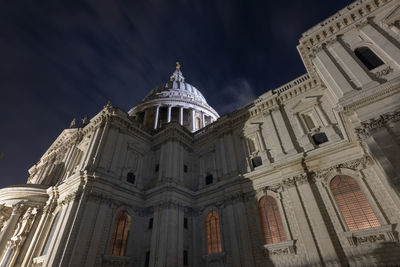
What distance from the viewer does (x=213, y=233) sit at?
62.7 feet

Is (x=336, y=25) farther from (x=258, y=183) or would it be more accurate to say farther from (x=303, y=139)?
(x=258, y=183)

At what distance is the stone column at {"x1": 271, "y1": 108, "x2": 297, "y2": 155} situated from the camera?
60.1ft

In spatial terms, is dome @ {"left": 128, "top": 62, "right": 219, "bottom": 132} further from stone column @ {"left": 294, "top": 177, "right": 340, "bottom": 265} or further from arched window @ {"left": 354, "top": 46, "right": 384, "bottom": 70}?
arched window @ {"left": 354, "top": 46, "right": 384, "bottom": 70}

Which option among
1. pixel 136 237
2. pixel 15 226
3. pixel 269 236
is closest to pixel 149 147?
pixel 136 237

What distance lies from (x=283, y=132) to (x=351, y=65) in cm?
744

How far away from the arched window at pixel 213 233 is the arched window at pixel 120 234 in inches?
294

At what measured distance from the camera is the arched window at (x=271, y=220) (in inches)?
624

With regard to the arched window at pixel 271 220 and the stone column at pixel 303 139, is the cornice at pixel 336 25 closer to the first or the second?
the stone column at pixel 303 139

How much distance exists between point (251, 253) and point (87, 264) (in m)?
12.2

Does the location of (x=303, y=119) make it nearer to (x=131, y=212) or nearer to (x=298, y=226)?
(x=298, y=226)

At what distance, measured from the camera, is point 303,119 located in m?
19.6

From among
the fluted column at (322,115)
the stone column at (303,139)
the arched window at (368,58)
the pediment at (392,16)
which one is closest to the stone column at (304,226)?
the stone column at (303,139)

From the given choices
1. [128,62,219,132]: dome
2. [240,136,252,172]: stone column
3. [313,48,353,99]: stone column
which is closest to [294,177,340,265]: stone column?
[240,136,252,172]: stone column

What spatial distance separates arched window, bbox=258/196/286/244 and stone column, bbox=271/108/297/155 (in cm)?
463
